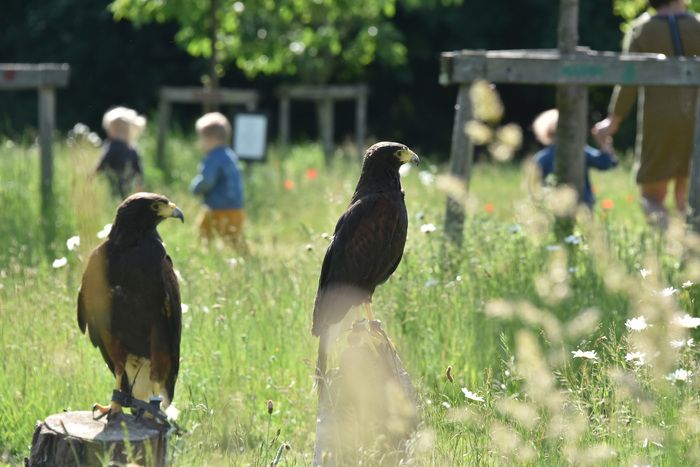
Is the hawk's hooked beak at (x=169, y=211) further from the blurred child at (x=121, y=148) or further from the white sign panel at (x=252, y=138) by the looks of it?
the white sign panel at (x=252, y=138)

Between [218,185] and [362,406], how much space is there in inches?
208

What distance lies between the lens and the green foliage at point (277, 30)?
14.2m

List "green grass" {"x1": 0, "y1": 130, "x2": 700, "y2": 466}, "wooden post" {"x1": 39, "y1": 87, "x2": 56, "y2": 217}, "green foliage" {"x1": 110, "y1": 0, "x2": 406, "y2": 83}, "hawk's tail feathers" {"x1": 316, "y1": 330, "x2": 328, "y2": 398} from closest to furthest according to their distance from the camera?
"green grass" {"x1": 0, "y1": 130, "x2": 700, "y2": 466} → "hawk's tail feathers" {"x1": 316, "y1": 330, "x2": 328, "y2": 398} → "wooden post" {"x1": 39, "y1": 87, "x2": 56, "y2": 217} → "green foliage" {"x1": 110, "y1": 0, "x2": 406, "y2": 83}

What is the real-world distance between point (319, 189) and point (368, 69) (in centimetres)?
1177

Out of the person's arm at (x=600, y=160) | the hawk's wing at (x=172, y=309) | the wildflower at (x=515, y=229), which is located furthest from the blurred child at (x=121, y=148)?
the hawk's wing at (x=172, y=309)

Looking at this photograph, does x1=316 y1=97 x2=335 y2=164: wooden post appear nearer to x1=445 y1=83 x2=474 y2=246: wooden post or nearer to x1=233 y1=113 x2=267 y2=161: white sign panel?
x1=233 y1=113 x2=267 y2=161: white sign panel

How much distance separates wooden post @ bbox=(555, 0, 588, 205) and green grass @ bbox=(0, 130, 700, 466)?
0.49 meters

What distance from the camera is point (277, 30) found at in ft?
55.4

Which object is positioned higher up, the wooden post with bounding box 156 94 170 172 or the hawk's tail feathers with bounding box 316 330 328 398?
the hawk's tail feathers with bounding box 316 330 328 398

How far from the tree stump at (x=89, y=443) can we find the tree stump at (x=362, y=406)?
0.63 m

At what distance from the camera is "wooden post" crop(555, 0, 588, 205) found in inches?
317

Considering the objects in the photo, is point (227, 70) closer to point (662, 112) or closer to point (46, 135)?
point (46, 135)

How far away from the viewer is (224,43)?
16.6 m

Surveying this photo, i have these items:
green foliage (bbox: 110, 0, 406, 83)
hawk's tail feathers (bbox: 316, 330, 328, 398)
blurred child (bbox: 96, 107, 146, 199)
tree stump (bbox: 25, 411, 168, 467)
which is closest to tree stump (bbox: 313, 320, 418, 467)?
hawk's tail feathers (bbox: 316, 330, 328, 398)
